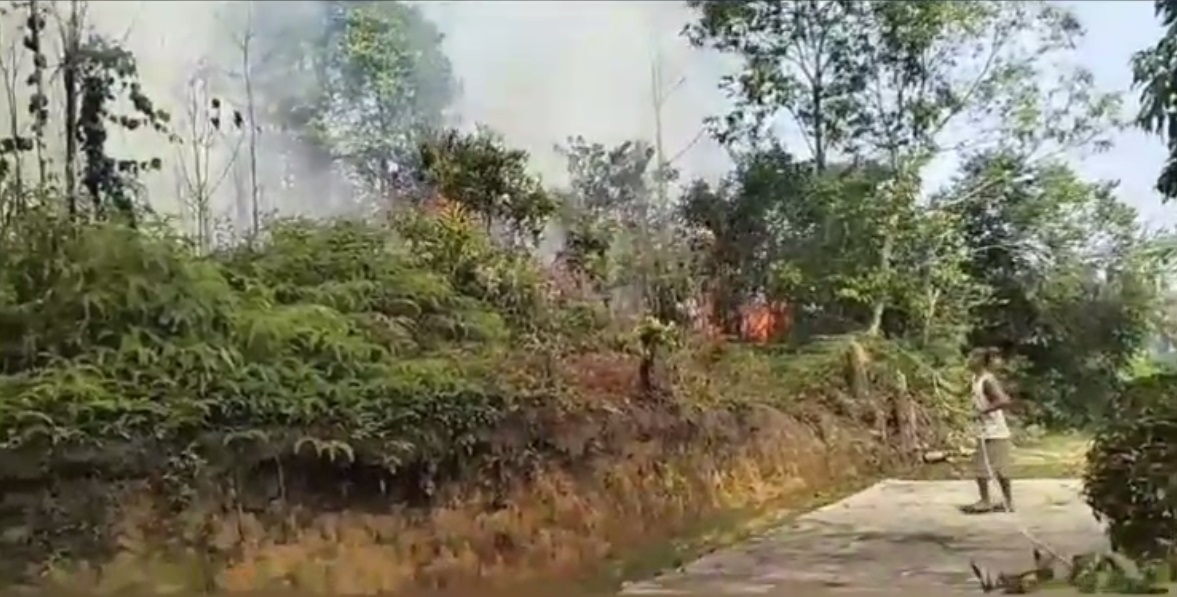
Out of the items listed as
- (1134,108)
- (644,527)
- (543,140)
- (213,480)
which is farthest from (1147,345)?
(213,480)

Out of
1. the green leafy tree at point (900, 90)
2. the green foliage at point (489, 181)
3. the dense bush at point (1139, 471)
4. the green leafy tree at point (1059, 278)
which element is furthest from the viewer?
the green foliage at point (489, 181)

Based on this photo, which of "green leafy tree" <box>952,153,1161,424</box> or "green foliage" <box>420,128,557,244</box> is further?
"green foliage" <box>420,128,557,244</box>

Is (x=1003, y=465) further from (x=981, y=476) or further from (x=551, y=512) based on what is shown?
(x=551, y=512)

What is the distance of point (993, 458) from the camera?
2873 mm

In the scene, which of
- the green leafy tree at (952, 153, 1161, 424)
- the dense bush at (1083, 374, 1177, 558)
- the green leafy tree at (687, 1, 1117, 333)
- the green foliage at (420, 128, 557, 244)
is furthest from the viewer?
the green foliage at (420, 128, 557, 244)

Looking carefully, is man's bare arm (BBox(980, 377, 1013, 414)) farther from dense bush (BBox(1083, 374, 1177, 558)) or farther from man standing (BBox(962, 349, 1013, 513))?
dense bush (BBox(1083, 374, 1177, 558))

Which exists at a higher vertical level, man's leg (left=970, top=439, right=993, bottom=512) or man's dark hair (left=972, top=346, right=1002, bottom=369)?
man's dark hair (left=972, top=346, right=1002, bottom=369)

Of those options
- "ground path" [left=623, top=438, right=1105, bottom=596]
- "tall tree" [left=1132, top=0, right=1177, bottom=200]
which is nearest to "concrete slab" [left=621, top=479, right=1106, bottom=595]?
"ground path" [left=623, top=438, right=1105, bottom=596]

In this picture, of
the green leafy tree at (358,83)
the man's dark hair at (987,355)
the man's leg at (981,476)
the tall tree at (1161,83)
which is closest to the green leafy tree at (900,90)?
the tall tree at (1161,83)

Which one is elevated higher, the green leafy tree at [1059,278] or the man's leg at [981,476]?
the green leafy tree at [1059,278]

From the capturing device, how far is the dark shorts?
287 centimetres

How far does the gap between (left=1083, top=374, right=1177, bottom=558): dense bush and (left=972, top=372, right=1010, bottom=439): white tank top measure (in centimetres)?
18

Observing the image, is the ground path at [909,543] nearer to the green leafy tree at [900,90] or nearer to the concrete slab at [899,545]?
the concrete slab at [899,545]

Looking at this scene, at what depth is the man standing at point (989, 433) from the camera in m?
2.87
